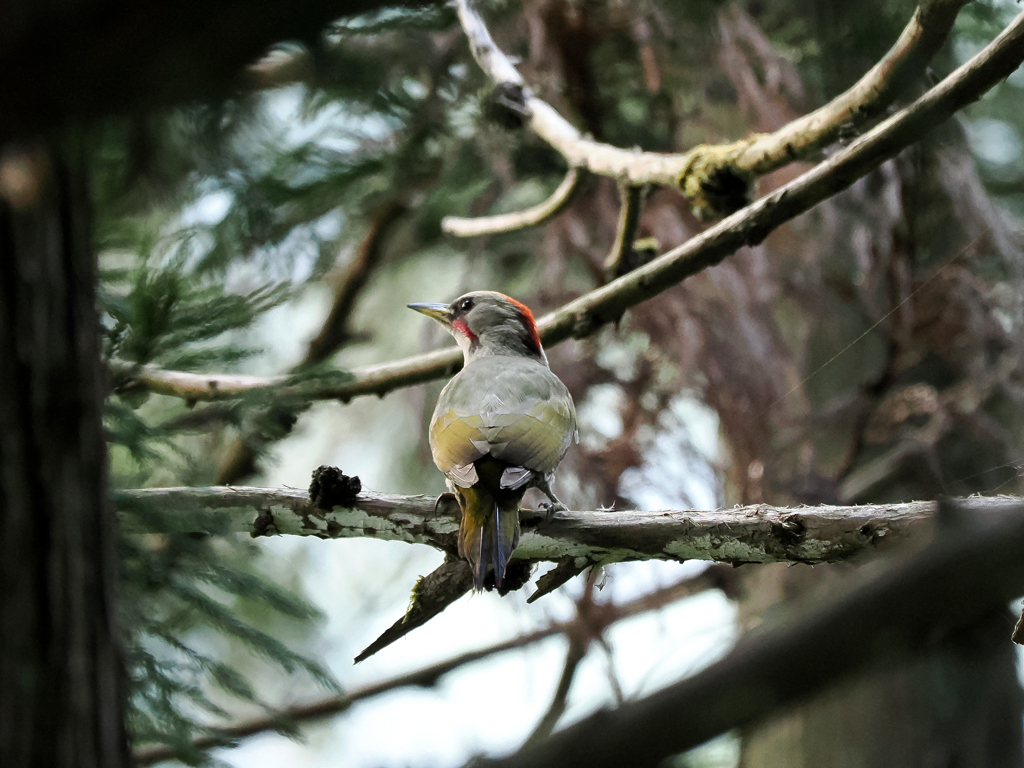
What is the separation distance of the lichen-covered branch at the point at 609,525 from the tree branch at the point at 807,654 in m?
1.20

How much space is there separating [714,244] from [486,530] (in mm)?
1350

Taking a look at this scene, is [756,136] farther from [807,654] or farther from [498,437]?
[807,654]

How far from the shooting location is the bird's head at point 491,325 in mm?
4094

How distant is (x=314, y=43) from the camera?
105 centimetres


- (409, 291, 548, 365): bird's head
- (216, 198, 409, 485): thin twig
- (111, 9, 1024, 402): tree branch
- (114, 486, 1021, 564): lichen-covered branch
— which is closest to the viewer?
(114, 486, 1021, 564): lichen-covered branch

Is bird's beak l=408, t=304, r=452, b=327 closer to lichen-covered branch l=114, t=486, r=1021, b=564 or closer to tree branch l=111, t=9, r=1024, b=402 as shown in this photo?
tree branch l=111, t=9, r=1024, b=402

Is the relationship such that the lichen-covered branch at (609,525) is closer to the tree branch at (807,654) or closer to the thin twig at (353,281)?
the tree branch at (807,654)

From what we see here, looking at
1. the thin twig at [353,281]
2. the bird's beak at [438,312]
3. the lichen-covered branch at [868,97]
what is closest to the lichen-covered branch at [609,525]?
the lichen-covered branch at [868,97]

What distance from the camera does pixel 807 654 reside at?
93 centimetres

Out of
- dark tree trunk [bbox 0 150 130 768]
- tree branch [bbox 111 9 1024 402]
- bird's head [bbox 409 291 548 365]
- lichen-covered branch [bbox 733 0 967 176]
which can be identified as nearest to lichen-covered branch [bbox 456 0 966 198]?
lichen-covered branch [bbox 733 0 967 176]

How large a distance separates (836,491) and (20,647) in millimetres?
4457

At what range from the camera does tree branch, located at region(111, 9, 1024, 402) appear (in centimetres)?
251

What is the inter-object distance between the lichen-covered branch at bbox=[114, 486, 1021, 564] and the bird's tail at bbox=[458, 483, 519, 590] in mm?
65

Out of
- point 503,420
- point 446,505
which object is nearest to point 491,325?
point 503,420
